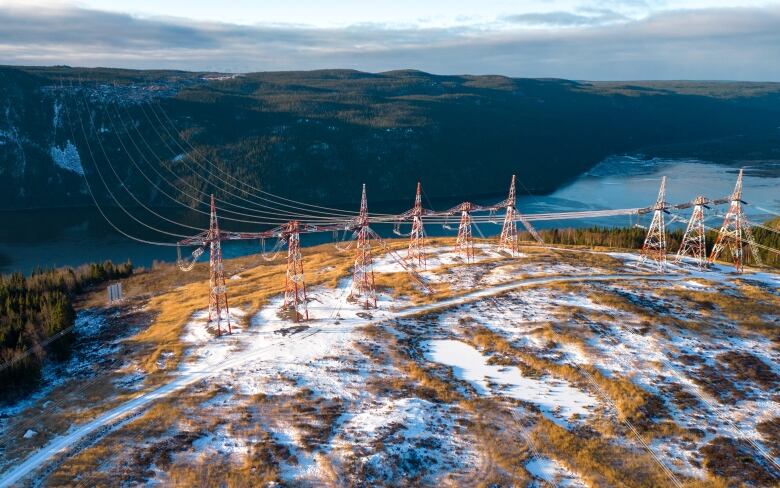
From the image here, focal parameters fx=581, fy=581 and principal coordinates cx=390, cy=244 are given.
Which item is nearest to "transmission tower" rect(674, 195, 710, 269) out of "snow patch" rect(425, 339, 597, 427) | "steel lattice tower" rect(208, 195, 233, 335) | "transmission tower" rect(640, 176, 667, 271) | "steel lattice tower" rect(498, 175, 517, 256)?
"transmission tower" rect(640, 176, 667, 271)

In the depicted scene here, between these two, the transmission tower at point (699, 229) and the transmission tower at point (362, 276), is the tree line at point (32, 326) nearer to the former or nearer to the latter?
the transmission tower at point (362, 276)

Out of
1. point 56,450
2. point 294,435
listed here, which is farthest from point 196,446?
point 56,450

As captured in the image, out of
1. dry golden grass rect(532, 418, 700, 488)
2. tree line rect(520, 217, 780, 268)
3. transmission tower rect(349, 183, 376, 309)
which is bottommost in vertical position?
tree line rect(520, 217, 780, 268)

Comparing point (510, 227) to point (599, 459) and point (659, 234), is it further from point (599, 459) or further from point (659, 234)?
point (599, 459)

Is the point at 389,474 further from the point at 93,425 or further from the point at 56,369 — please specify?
the point at 56,369

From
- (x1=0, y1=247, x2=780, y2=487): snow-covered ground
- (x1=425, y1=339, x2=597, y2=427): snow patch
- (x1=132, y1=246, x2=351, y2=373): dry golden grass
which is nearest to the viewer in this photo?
(x1=0, y1=247, x2=780, y2=487): snow-covered ground

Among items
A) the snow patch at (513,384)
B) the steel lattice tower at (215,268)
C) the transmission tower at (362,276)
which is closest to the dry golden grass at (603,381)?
the snow patch at (513,384)

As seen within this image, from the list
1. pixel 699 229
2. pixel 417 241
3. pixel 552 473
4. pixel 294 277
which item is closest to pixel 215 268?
pixel 294 277

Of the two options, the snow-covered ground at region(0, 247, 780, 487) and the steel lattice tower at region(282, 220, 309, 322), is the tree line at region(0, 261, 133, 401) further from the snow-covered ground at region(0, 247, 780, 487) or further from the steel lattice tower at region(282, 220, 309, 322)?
the steel lattice tower at region(282, 220, 309, 322)
